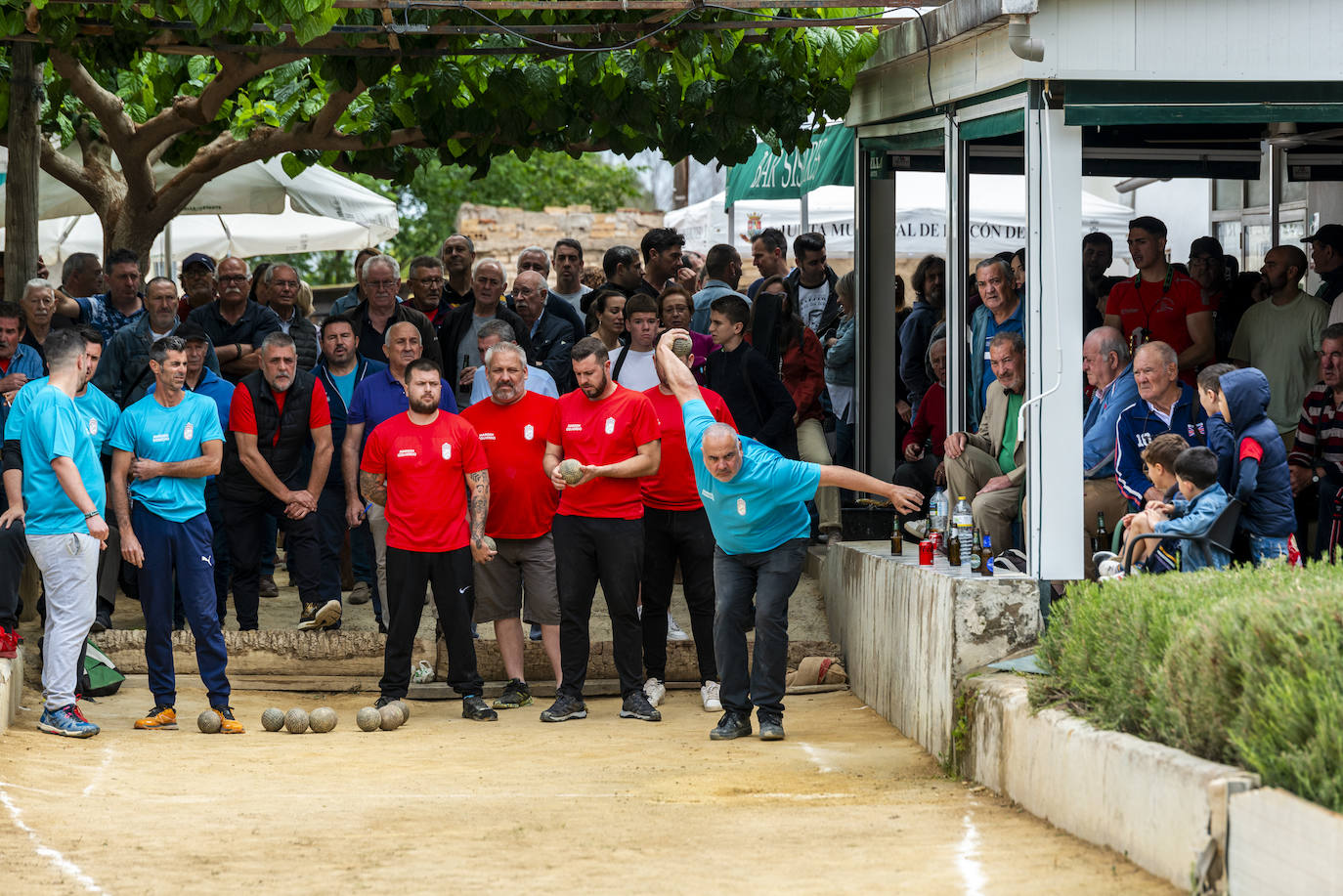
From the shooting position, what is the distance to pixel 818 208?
1703cm

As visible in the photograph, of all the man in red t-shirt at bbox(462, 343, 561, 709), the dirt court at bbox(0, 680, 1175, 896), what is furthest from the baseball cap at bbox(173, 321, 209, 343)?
the dirt court at bbox(0, 680, 1175, 896)

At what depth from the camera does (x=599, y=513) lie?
30.1ft

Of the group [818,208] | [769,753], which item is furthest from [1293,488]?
[818,208]

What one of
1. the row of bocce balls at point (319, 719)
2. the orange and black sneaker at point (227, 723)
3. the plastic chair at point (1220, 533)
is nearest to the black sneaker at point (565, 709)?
the row of bocce balls at point (319, 719)

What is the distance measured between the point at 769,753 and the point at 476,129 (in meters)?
4.97

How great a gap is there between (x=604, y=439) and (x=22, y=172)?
484 cm

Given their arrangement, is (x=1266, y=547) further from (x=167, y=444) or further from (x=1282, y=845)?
(x=167, y=444)

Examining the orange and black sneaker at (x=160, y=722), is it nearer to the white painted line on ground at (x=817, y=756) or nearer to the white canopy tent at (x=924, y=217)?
the white painted line on ground at (x=817, y=756)

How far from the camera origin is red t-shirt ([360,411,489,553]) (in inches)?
361

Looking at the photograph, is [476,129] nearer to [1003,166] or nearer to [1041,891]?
[1003,166]

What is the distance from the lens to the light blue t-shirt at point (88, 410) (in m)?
8.66

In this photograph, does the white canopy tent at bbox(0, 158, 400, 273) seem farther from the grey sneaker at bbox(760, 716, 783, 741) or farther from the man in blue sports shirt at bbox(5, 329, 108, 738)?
the grey sneaker at bbox(760, 716, 783, 741)

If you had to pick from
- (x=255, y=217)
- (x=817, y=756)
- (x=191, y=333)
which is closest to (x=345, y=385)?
(x=191, y=333)

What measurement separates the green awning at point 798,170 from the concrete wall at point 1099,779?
5090 millimetres
